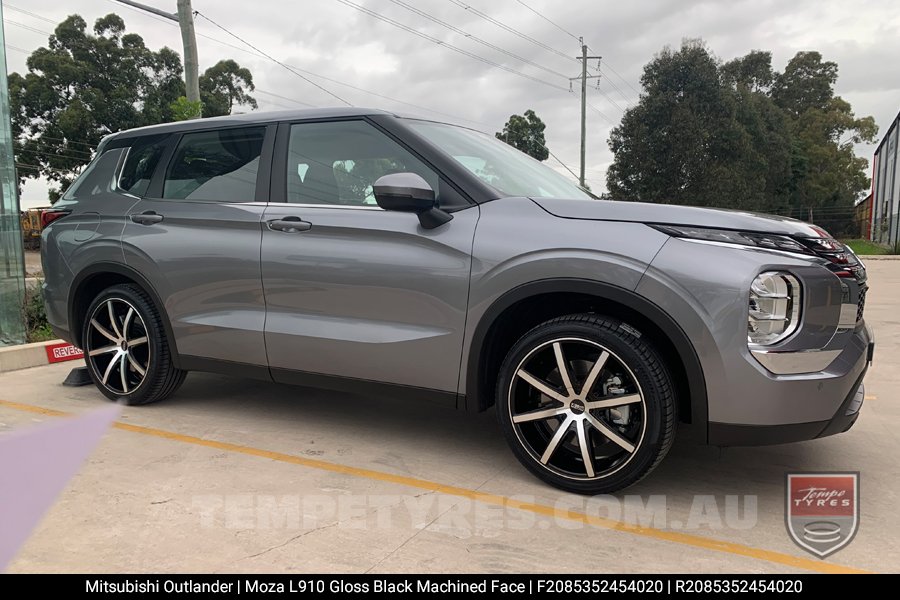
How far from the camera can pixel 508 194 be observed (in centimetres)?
351

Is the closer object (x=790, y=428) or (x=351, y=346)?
(x=790, y=428)

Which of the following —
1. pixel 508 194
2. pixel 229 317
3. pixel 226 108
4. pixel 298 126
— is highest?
pixel 226 108

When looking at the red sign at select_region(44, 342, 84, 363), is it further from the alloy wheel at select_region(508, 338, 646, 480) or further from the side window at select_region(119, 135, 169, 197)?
the alloy wheel at select_region(508, 338, 646, 480)

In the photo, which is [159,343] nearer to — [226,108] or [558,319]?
[558,319]

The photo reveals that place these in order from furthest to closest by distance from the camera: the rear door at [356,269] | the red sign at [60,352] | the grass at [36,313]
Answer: the grass at [36,313] < the red sign at [60,352] < the rear door at [356,269]

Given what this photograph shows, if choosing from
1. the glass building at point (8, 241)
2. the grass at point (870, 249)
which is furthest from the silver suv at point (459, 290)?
the grass at point (870, 249)

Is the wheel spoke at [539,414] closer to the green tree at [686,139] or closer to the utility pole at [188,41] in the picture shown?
the utility pole at [188,41]

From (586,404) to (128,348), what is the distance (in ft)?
10.3

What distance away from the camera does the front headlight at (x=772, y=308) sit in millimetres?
2797

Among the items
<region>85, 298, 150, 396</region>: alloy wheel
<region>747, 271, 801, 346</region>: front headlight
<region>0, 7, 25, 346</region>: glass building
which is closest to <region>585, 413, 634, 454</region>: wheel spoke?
<region>747, 271, 801, 346</region>: front headlight

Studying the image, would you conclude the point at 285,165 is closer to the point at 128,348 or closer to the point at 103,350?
the point at 128,348

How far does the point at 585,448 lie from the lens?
310cm

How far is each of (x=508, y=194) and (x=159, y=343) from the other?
249 cm
